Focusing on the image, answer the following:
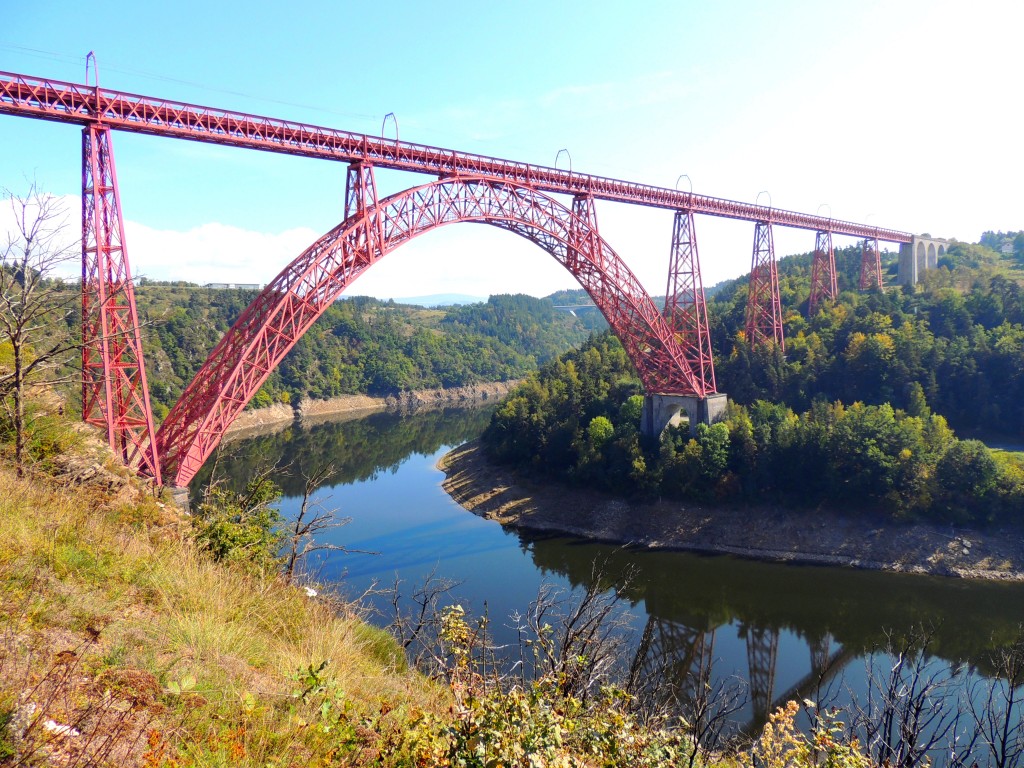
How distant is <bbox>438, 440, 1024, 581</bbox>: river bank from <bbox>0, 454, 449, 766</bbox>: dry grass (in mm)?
18004

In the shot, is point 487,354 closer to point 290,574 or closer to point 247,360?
point 247,360

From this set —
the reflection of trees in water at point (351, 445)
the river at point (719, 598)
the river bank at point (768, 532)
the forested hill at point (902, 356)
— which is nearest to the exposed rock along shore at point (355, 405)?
the reflection of trees in water at point (351, 445)

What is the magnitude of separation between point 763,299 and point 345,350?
51045mm

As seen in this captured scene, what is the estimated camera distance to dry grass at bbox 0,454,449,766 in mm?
2531

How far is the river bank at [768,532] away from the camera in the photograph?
18.5 meters

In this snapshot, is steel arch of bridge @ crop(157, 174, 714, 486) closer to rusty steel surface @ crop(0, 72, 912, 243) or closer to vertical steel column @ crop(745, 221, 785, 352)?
rusty steel surface @ crop(0, 72, 912, 243)

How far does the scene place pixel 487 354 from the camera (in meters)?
78.6

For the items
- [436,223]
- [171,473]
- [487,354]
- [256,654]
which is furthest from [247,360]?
[487,354]

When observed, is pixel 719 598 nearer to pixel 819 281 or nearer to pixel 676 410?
pixel 676 410

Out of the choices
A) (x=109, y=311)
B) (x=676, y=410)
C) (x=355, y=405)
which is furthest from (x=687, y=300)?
(x=355, y=405)

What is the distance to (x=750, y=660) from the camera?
13547 millimetres

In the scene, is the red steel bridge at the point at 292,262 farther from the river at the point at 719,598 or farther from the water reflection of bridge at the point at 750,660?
the water reflection of bridge at the point at 750,660

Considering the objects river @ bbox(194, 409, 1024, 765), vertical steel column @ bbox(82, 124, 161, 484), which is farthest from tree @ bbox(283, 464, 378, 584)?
vertical steel column @ bbox(82, 124, 161, 484)

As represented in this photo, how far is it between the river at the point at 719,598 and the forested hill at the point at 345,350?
2612cm
